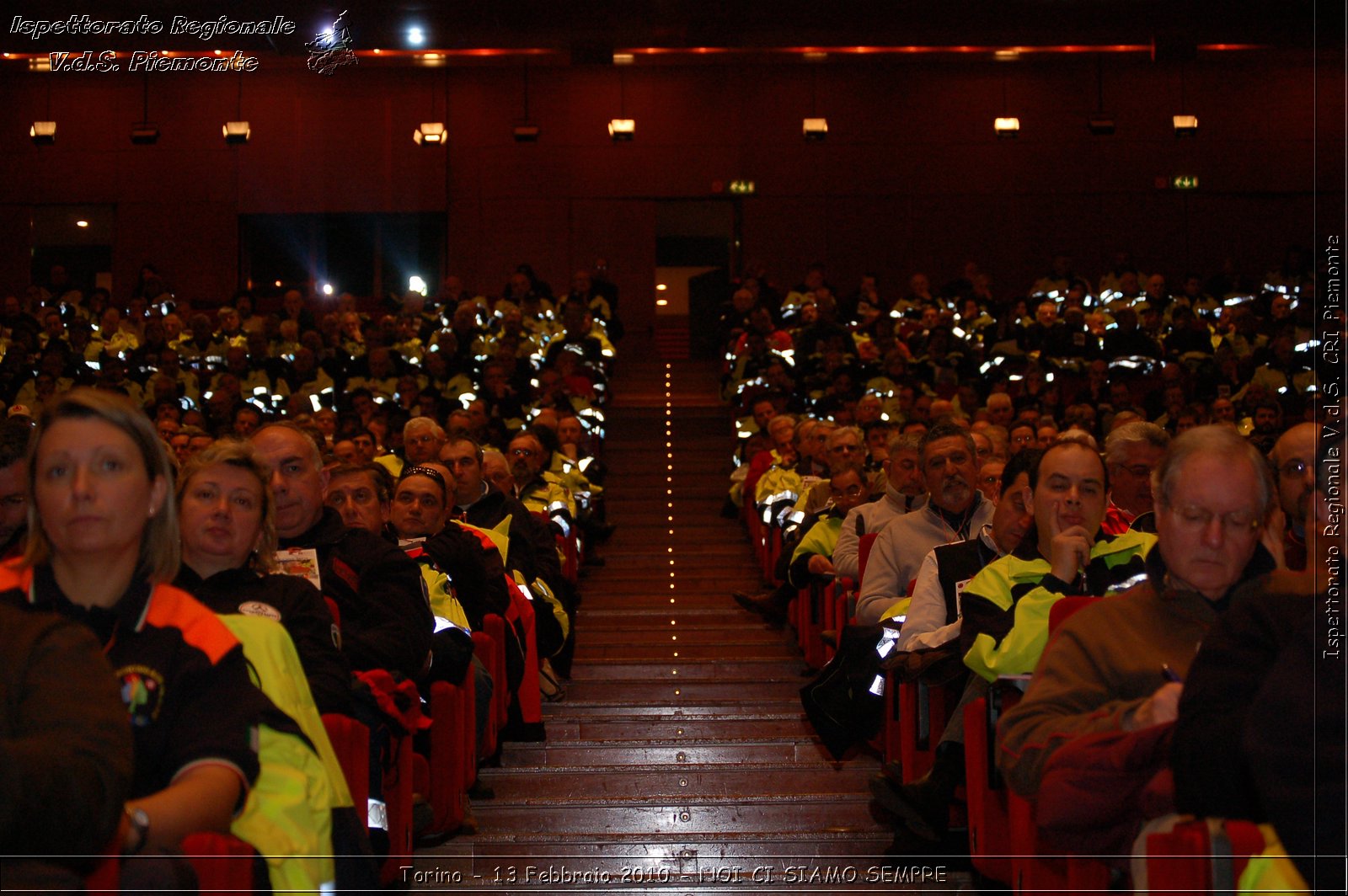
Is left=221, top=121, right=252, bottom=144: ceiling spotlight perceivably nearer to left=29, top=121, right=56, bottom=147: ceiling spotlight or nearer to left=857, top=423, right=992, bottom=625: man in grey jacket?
left=29, top=121, right=56, bottom=147: ceiling spotlight

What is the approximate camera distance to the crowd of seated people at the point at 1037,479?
236cm

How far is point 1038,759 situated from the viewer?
234cm

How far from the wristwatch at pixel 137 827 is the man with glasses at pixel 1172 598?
1.47 meters

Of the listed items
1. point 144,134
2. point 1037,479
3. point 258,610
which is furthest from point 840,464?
point 144,134

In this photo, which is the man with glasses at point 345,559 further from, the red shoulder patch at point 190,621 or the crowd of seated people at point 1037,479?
the crowd of seated people at point 1037,479

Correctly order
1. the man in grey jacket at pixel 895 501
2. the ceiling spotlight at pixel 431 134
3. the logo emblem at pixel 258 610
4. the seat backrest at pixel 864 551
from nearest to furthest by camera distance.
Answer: the logo emblem at pixel 258 610 < the seat backrest at pixel 864 551 < the man in grey jacket at pixel 895 501 < the ceiling spotlight at pixel 431 134

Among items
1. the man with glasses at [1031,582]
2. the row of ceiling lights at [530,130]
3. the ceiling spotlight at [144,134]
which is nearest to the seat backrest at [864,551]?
the man with glasses at [1031,582]

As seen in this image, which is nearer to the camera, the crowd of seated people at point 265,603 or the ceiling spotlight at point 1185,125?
the crowd of seated people at point 265,603

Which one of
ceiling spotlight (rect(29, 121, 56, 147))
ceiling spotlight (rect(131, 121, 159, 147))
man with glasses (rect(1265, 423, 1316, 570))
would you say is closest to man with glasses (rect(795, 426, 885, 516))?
man with glasses (rect(1265, 423, 1316, 570))

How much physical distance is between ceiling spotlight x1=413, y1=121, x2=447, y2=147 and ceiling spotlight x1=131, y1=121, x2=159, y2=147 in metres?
2.89

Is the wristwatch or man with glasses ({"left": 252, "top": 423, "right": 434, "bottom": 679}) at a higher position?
man with glasses ({"left": 252, "top": 423, "right": 434, "bottom": 679})

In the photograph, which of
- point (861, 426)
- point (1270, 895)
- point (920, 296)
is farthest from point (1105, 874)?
point (920, 296)

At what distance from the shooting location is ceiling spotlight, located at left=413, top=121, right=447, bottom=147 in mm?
15359

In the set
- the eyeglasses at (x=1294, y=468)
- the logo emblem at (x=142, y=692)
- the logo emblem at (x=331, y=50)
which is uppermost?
the logo emblem at (x=331, y=50)
